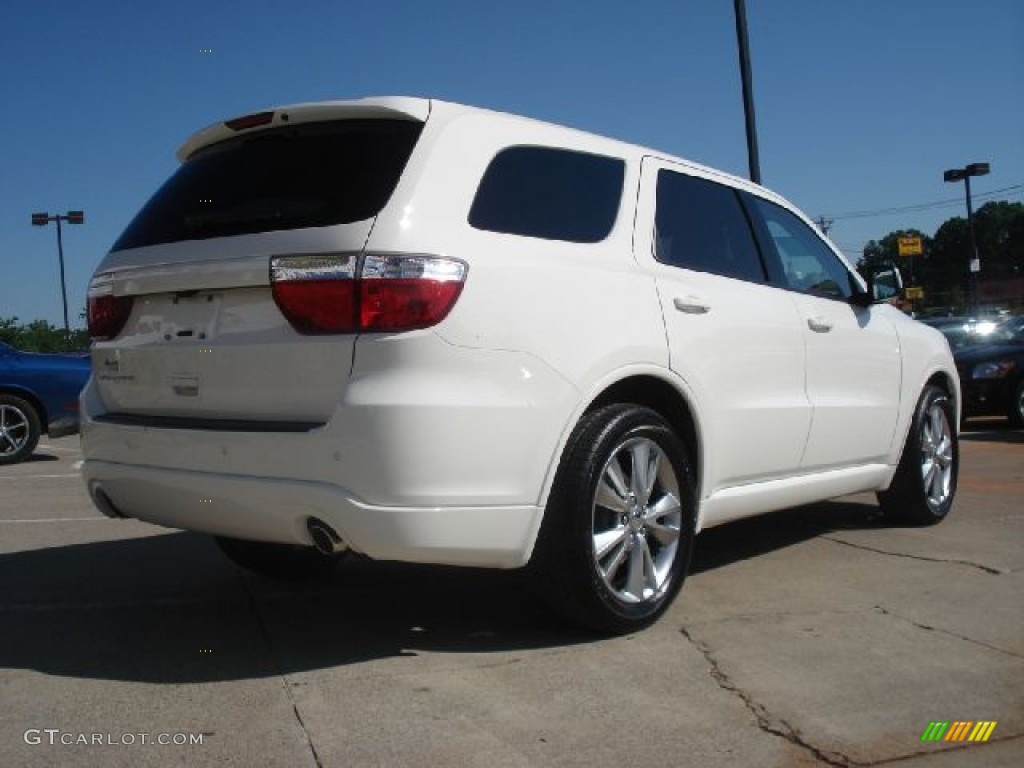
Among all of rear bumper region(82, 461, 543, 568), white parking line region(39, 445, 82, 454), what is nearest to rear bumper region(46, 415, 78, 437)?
white parking line region(39, 445, 82, 454)

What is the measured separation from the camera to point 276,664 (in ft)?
11.0

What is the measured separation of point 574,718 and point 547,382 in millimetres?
1030

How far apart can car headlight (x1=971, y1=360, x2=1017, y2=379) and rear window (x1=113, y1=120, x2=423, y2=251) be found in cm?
1107

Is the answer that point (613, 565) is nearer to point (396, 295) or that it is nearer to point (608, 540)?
point (608, 540)

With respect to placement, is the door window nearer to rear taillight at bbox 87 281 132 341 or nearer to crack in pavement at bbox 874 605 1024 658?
crack in pavement at bbox 874 605 1024 658

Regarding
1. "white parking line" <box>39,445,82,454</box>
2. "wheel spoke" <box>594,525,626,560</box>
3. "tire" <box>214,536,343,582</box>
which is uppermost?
"wheel spoke" <box>594,525,626,560</box>

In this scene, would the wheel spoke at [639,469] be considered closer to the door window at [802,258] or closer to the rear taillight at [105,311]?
the door window at [802,258]

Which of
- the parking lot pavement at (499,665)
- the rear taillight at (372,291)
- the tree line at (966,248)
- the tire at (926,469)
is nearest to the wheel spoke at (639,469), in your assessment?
the parking lot pavement at (499,665)

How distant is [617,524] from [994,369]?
10576 mm

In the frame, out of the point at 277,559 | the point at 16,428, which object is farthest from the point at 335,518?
the point at 16,428

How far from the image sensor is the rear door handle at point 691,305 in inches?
154

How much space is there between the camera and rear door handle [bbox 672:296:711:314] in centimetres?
391

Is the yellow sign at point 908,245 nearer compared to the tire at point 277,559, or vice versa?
the tire at point 277,559

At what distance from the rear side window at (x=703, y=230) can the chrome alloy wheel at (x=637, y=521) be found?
0.82 metres
